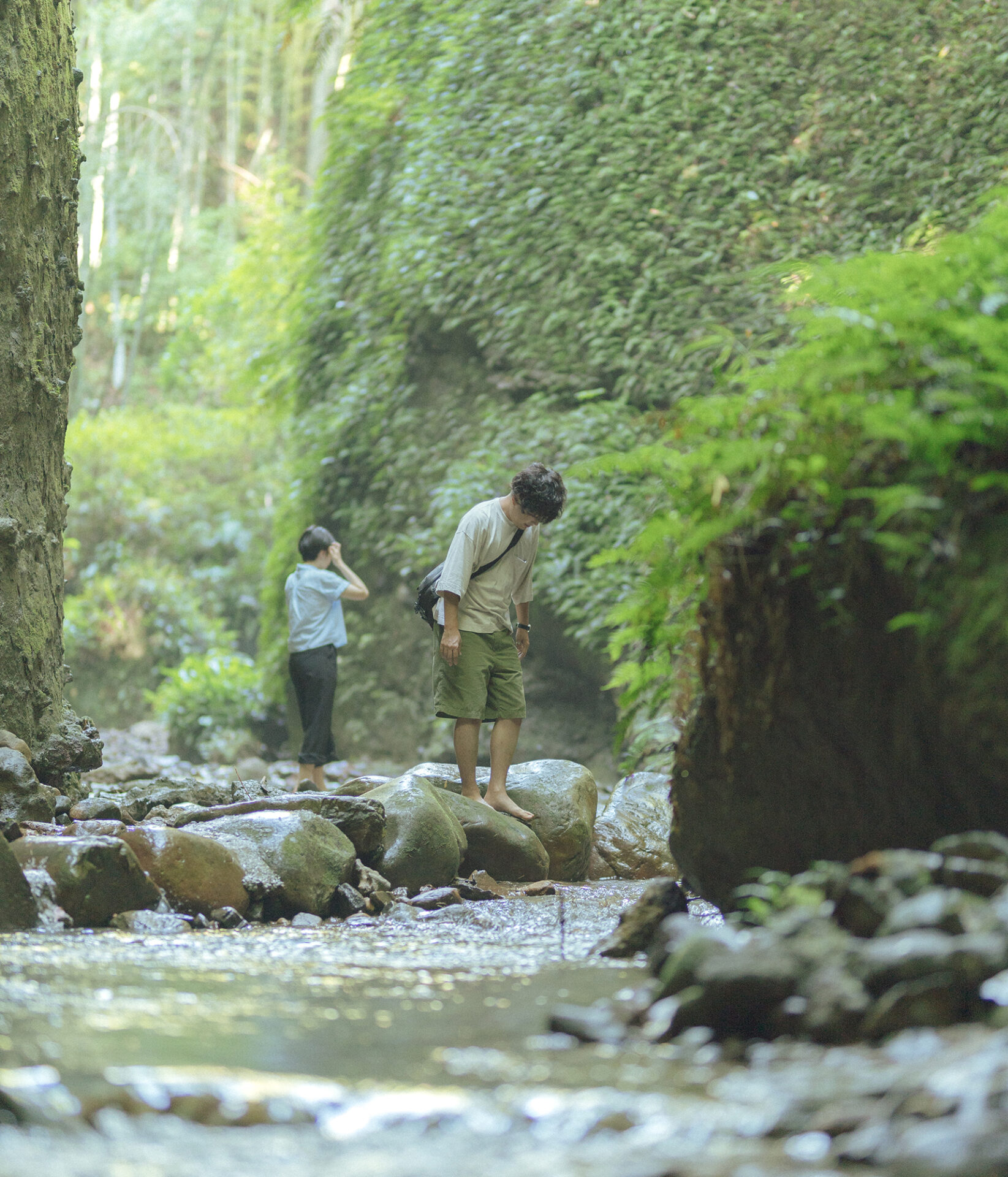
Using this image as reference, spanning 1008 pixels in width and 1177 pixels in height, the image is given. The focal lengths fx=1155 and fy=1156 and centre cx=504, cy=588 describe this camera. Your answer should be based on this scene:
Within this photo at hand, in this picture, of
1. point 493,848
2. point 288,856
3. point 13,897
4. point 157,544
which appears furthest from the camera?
point 157,544

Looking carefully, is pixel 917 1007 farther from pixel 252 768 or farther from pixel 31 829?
pixel 252 768

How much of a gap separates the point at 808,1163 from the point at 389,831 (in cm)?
363

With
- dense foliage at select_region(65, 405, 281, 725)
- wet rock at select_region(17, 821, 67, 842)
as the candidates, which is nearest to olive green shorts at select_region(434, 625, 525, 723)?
wet rock at select_region(17, 821, 67, 842)

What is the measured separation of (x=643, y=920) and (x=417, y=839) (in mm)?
→ 1898

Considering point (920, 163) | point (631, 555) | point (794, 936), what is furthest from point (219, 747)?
point (794, 936)

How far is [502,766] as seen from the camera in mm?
5980

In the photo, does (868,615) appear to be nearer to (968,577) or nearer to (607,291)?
(968,577)

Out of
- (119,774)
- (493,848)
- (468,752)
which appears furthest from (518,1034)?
(119,774)

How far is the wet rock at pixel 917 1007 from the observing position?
81.4 inches

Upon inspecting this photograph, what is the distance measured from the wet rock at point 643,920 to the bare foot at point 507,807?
7.94 feet

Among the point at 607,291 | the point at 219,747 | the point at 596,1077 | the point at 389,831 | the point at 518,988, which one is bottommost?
the point at 219,747

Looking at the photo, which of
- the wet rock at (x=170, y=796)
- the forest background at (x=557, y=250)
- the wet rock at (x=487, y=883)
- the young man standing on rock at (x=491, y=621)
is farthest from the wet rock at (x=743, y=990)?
the forest background at (x=557, y=250)

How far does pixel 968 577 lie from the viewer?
2.46 metres

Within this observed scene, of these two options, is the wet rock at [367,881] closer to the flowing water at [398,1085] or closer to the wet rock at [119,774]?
the flowing water at [398,1085]
